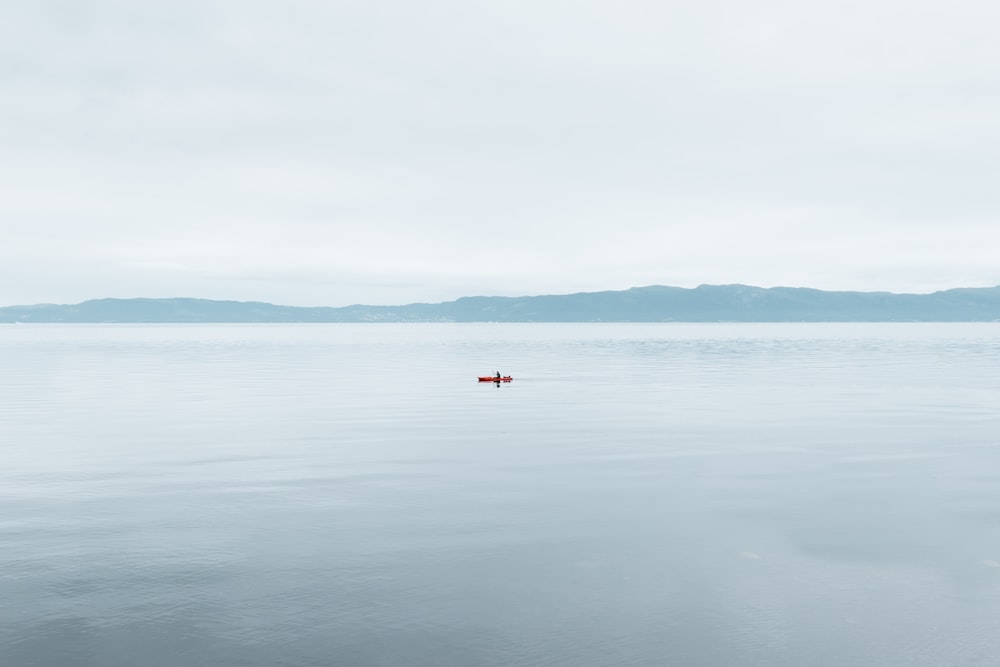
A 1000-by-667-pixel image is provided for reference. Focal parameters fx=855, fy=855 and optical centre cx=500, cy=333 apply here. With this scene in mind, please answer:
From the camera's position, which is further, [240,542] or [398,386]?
[398,386]

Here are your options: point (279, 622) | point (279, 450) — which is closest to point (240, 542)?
point (279, 622)

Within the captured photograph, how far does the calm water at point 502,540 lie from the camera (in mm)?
15359

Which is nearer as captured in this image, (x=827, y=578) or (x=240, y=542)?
(x=827, y=578)

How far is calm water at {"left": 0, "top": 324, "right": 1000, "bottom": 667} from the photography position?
15359 mm

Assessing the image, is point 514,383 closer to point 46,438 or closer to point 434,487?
point 46,438

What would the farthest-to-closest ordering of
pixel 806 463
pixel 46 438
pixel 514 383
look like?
pixel 514 383, pixel 46 438, pixel 806 463

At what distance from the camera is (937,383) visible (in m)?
73.8

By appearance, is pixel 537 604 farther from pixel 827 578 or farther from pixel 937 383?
pixel 937 383

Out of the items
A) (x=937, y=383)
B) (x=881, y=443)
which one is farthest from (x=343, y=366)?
(x=881, y=443)

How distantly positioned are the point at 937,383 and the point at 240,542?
68369 mm

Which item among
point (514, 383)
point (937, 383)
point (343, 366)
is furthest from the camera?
point (343, 366)

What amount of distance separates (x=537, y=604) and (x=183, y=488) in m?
16.3

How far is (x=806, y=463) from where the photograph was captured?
33.6m

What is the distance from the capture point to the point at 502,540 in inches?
869
